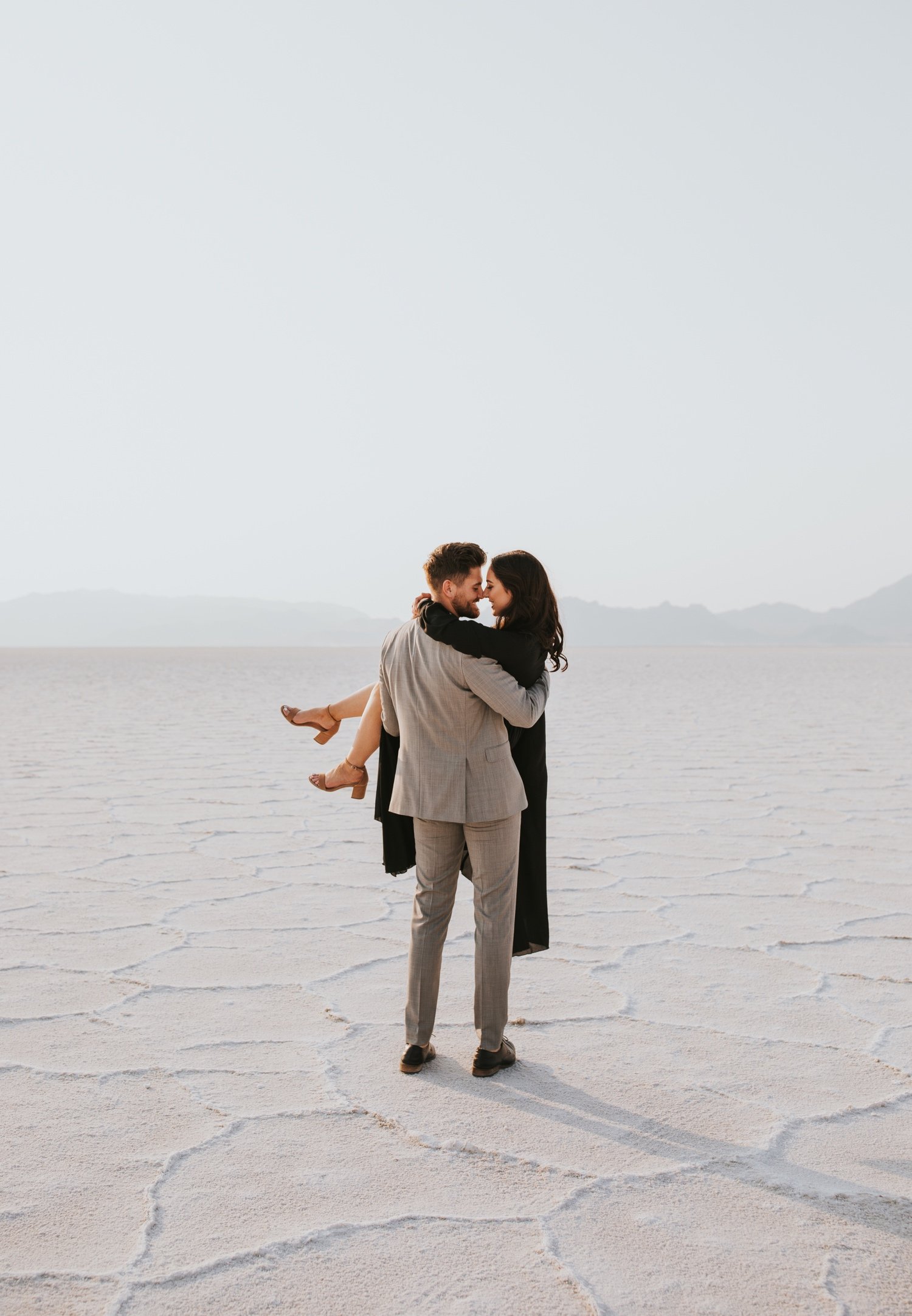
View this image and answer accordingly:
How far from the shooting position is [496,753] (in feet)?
7.77

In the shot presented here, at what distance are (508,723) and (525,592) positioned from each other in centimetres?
30

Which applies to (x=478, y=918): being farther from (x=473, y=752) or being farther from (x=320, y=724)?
(x=320, y=724)

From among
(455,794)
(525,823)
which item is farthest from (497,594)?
(525,823)

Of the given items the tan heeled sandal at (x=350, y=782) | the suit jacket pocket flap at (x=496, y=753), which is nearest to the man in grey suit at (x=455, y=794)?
the suit jacket pocket flap at (x=496, y=753)

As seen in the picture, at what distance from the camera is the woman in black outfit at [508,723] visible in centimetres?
228

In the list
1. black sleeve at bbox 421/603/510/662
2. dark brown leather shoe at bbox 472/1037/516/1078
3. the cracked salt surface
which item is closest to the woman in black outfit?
black sleeve at bbox 421/603/510/662

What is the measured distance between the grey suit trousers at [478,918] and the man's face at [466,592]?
1.46 feet

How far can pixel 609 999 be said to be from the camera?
9.33ft

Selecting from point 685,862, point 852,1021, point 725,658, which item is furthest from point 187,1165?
point 725,658

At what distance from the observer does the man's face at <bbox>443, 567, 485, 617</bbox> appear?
229cm

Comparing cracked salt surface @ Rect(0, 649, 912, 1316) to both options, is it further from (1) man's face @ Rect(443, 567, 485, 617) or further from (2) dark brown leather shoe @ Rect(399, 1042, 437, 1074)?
(1) man's face @ Rect(443, 567, 485, 617)

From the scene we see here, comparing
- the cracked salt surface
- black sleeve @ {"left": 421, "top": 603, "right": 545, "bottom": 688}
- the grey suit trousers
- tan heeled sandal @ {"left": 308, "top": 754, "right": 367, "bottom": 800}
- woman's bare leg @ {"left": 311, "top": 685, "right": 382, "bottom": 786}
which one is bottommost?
the cracked salt surface

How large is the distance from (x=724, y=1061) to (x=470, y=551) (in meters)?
1.19

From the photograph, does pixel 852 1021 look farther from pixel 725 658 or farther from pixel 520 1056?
pixel 725 658
